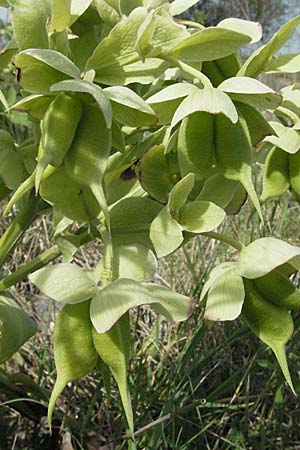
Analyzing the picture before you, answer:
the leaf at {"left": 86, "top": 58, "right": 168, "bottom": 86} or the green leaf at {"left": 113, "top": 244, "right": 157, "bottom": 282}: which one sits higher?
the leaf at {"left": 86, "top": 58, "right": 168, "bottom": 86}

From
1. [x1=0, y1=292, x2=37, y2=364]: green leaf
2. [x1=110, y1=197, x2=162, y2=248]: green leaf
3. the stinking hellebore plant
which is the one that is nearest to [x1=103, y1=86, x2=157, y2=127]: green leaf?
the stinking hellebore plant

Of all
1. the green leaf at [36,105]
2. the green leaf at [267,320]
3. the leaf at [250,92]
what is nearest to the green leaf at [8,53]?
the green leaf at [36,105]

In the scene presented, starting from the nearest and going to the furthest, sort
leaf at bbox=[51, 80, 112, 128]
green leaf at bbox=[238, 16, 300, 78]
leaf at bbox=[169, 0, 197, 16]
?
leaf at bbox=[51, 80, 112, 128] → green leaf at bbox=[238, 16, 300, 78] → leaf at bbox=[169, 0, 197, 16]

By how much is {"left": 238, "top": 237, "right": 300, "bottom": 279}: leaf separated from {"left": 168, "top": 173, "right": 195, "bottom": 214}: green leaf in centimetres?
8

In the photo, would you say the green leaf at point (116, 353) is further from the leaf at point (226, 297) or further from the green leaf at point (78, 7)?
the green leaf at point (78, 7)

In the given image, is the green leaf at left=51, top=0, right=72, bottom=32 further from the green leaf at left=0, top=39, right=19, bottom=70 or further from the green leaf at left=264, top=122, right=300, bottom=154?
the green leaf at left=264, top=122, right=300, bottom=154

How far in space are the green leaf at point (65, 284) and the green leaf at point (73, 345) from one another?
13 mm

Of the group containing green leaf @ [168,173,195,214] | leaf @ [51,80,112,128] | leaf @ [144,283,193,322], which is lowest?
leaf @ [144,283,193,322]

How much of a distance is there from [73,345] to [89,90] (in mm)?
216

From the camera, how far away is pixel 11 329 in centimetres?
76

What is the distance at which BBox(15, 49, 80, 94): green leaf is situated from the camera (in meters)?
0.52

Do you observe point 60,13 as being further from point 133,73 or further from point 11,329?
point 11,329

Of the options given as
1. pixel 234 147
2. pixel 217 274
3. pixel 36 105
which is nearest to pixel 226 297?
pixel 217 274

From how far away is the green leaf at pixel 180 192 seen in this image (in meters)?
0.58
